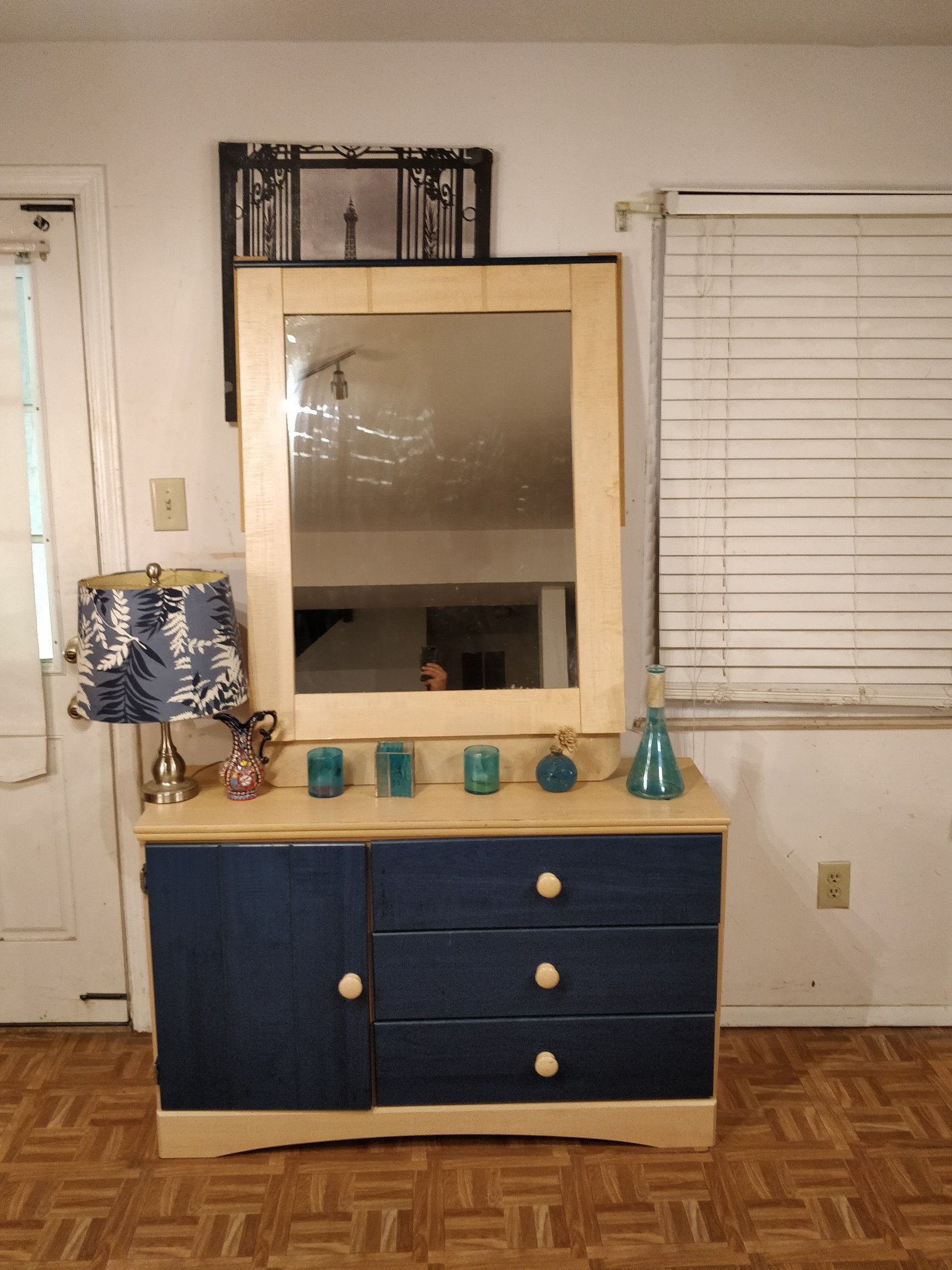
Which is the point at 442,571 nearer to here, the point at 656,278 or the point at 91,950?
the point at 656,278

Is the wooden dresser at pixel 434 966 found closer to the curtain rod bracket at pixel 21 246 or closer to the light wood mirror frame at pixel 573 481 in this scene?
the light wood mirror frame at pixel 573 481

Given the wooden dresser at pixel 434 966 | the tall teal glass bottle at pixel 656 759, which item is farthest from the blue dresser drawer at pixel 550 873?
the tall teal glass bottle at pixel 656 759

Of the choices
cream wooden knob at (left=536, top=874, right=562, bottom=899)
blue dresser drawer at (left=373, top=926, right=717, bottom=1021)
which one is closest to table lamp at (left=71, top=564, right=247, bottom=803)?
blue dresser drawer at (left=373, top=926, right=717, bottom=1021)

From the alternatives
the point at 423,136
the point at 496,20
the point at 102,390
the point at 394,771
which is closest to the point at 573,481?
the point at 394,771

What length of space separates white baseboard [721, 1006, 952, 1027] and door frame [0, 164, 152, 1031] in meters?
1.43

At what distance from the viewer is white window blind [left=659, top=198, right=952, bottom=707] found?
82.2 inches

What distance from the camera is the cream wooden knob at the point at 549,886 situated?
1.81 m

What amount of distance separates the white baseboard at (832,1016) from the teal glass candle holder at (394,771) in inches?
41.8

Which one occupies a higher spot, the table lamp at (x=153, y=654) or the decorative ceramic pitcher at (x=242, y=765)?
the table lamp at (x=153, y=654)

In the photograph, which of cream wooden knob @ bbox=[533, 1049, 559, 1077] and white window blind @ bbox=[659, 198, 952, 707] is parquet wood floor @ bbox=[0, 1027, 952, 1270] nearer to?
cream wooden knob @ bbox=[533, 1049, 559, 1077]

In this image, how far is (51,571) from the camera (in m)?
2.20

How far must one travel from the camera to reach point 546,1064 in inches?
73.6

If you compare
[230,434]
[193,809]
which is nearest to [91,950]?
[193,809]

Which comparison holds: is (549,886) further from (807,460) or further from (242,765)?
(807,460)
